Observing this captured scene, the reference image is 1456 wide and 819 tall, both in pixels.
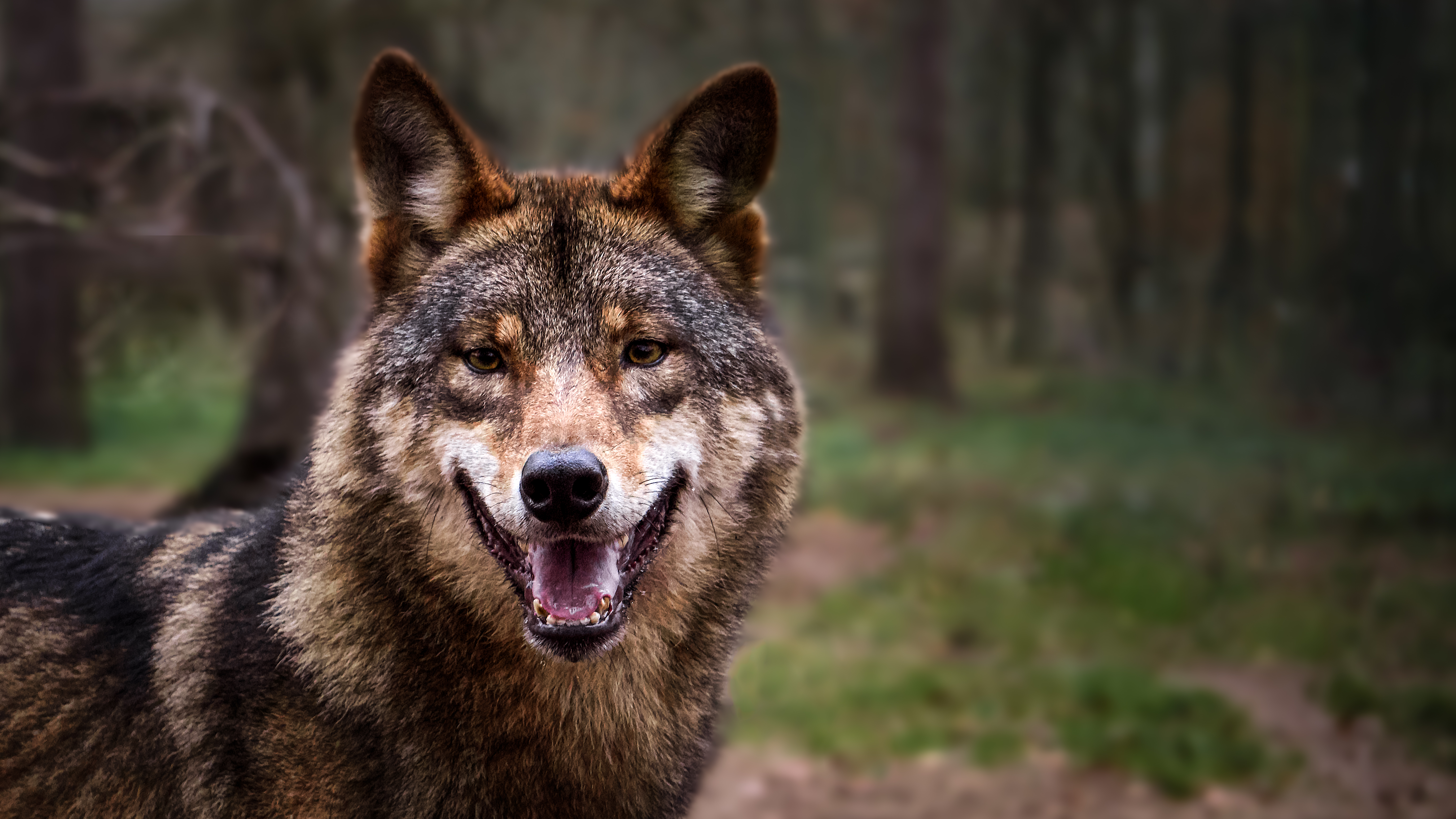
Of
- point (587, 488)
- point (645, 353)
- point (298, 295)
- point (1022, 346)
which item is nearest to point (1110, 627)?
point (298, 295)

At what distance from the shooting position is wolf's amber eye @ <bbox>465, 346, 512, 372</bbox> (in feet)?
9.64

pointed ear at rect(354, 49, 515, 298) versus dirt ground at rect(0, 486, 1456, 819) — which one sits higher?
pointed ear at rect(354, 49, 515, 298)

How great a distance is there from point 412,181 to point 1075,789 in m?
4.97

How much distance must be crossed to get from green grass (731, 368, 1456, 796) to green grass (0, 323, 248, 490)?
537 centimetres

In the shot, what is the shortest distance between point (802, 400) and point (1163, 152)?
36.7 ft

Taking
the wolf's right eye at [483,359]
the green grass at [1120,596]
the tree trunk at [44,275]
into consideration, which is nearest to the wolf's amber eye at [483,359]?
the wolf's right eye at [483,359]

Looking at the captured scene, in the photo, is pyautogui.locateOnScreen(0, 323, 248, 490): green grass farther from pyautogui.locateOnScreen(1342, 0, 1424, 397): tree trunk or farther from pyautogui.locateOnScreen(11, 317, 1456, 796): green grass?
pyautogui.locateOnScreen(1342, 0, 1424, 397): tree trunk

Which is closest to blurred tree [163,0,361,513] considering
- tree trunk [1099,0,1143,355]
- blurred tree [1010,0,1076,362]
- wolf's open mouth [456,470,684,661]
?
wolf's open mouth [456,470,684,661]

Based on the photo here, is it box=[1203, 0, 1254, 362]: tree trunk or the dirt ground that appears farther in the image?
box=[1203, 0, 1254, 362]: tree trunk

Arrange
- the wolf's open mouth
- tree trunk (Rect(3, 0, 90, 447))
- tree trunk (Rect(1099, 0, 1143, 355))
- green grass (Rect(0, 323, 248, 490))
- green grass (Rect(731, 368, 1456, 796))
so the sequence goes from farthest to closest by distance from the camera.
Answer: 1. tree trunk (Rect(1099, 0, 1143, 355))
2. tree trunk (Rect(3, 0, 90, 447))
3. green grass (Rect(0, 323, 248, 490))
4. green grass (Rect(731, 368, 1456, 796))
5. the wolf's open mouth

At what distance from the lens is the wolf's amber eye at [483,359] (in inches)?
116

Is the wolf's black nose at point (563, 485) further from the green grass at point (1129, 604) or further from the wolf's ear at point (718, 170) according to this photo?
the green grass at point (1129, 604)

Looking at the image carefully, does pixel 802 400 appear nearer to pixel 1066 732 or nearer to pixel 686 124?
pixel 686 124

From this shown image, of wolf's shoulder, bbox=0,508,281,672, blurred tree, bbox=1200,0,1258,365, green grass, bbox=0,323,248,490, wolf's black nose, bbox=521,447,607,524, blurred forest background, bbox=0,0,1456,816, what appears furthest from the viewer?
green grass, bbox=0,323,248,490
